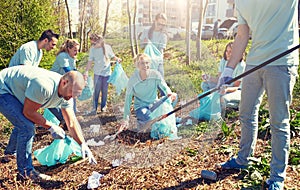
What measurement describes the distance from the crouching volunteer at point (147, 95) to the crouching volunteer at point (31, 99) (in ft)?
3.00

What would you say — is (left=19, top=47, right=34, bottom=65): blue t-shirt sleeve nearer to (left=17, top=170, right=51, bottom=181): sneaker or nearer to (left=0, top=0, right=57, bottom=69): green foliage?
(left=17, top=170, right=51, bottom=181): sneaker

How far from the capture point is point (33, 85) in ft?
8.12

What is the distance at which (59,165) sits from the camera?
10.3 feet

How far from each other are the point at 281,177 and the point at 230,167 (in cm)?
53

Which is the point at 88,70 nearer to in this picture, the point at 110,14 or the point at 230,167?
the point at 230,167

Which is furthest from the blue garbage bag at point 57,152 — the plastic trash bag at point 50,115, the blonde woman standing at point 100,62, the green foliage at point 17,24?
the green foliage at point 17,24

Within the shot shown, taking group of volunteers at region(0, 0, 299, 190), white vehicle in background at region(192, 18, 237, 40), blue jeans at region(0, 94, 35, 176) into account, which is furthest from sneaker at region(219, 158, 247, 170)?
white vehicle in background at region(192, 18, 237, 40)

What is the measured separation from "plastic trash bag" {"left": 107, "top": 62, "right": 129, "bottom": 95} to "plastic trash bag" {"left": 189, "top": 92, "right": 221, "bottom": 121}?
105cm

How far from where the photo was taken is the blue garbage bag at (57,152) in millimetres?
3072

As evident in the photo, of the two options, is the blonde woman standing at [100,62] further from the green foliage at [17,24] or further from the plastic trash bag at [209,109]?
the green foliage at [17,24]

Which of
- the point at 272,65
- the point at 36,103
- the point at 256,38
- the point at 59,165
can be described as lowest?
the point at 59,165

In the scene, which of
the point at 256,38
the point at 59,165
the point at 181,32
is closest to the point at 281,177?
the point at 256,38

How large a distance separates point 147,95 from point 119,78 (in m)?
1.01

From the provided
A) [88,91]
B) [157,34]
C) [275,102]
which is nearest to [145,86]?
[157,34]
